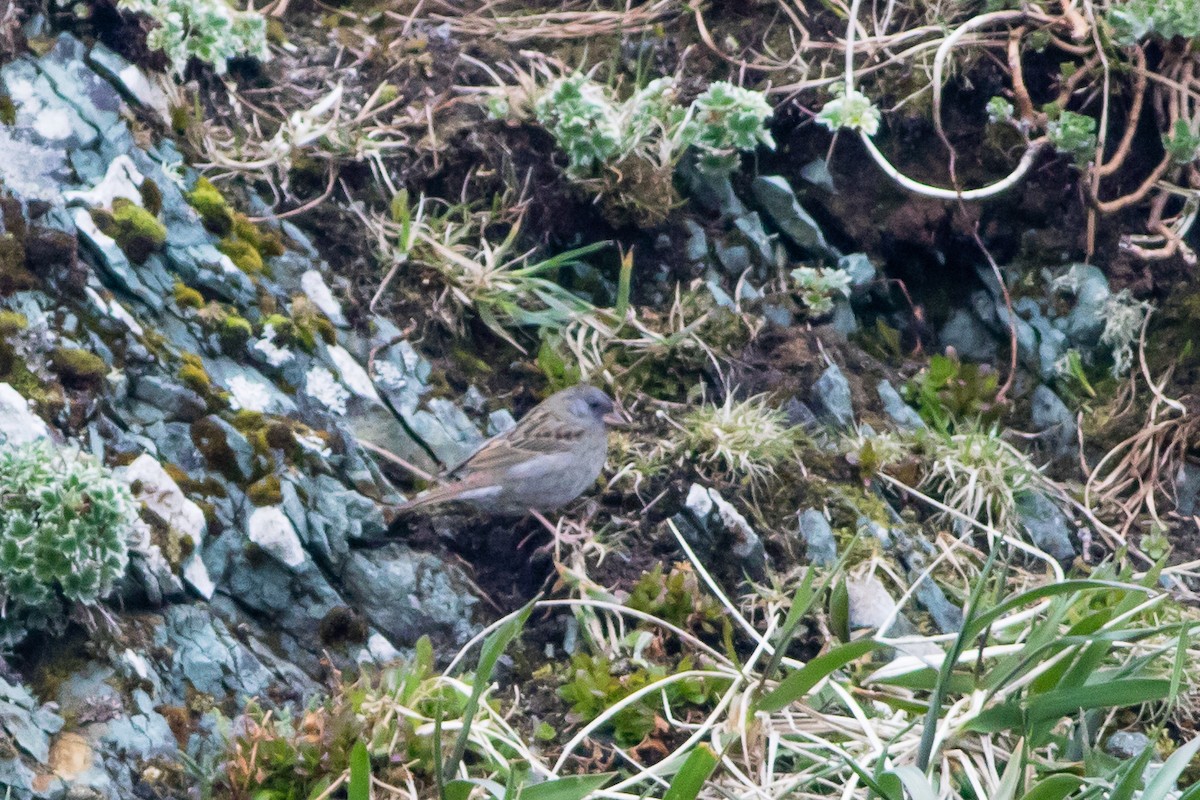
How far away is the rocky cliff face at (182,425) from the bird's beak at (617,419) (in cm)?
46

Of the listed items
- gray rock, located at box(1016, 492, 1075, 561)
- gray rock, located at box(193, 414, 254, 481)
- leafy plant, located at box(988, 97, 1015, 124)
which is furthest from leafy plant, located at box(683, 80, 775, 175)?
gray rock, located at box(193, 414, 254, 481)

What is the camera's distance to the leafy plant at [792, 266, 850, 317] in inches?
182

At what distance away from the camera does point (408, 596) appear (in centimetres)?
351

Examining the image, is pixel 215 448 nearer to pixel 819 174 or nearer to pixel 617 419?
pixel 617 419

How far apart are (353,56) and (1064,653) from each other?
3.58 meters

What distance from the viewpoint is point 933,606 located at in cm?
378

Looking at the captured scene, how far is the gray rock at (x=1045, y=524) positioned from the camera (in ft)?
Answer: 13.7

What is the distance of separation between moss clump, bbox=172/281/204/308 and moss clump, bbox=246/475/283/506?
2.24 feet

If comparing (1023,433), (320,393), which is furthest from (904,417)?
(320,393)

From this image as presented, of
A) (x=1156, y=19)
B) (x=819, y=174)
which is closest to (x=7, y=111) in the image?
(x=819, y=174)

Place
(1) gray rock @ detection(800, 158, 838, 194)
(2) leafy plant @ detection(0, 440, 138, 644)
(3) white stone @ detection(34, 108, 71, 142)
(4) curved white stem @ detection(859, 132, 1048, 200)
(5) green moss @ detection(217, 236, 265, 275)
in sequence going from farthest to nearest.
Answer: (1) gray rock @ detection(800, 158, 838, 194), (4) curved white stem @ detection(859, 132, 1048, 200), (5) green moss @ detection(217, 236, 265, 275), (3) white stone @ detection(34, 108, 71, 142), (2) leafy plant @ detection(0, 440, 138, 644)

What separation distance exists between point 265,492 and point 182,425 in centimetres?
30

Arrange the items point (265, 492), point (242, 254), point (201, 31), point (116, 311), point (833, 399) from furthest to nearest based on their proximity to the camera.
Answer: point (201, 31), point (833, 399), point (242, 254), point (116, 311), point (265, 492)

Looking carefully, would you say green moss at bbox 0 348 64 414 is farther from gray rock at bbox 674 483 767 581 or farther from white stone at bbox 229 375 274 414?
gray rock at bbox 674 483 767 581
